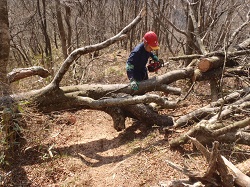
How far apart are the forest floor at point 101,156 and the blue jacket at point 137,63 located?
1066 millimetres

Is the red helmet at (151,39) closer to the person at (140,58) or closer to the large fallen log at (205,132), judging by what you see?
the person at (140,58)

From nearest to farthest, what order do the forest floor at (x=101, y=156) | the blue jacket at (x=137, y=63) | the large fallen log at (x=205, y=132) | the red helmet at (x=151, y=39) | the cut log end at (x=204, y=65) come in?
the large fallen log at (x=205, y=132)
the forest floor at (x=101, y=156)
the red helmet at (x=151, y=39)
the blue jacket at (x=137, y=63)
the cut log end at (x=204, y=65)

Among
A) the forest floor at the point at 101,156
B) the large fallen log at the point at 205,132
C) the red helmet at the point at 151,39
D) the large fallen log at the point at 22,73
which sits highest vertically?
the red helmet at the point at 151,39

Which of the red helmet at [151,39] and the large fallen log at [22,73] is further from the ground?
the red helmet at [151,39]

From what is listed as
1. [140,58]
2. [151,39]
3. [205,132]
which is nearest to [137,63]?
[140,58]

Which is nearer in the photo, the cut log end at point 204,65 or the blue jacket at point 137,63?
the blue jacket at point 137,63

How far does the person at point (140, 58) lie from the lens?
4.86 meters

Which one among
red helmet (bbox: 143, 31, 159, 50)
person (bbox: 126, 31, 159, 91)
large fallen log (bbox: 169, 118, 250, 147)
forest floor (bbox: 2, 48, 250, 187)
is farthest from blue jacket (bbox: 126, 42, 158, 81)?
large fallen log (bbox: 169, 118, 250, 147)

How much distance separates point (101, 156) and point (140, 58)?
220 cm

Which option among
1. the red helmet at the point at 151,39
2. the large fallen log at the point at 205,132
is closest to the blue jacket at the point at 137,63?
the red helmet at the point at 151,39

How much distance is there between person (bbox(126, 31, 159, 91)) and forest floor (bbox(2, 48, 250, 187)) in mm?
995

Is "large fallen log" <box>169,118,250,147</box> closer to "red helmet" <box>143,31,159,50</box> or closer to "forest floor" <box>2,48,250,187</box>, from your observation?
"forest floor" <box>2,48,250,187</box>

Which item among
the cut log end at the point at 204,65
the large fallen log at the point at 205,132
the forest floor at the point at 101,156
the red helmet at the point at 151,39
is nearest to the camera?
the large fallen log at the point at 205,132

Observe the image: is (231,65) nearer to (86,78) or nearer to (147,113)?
(147,113)
